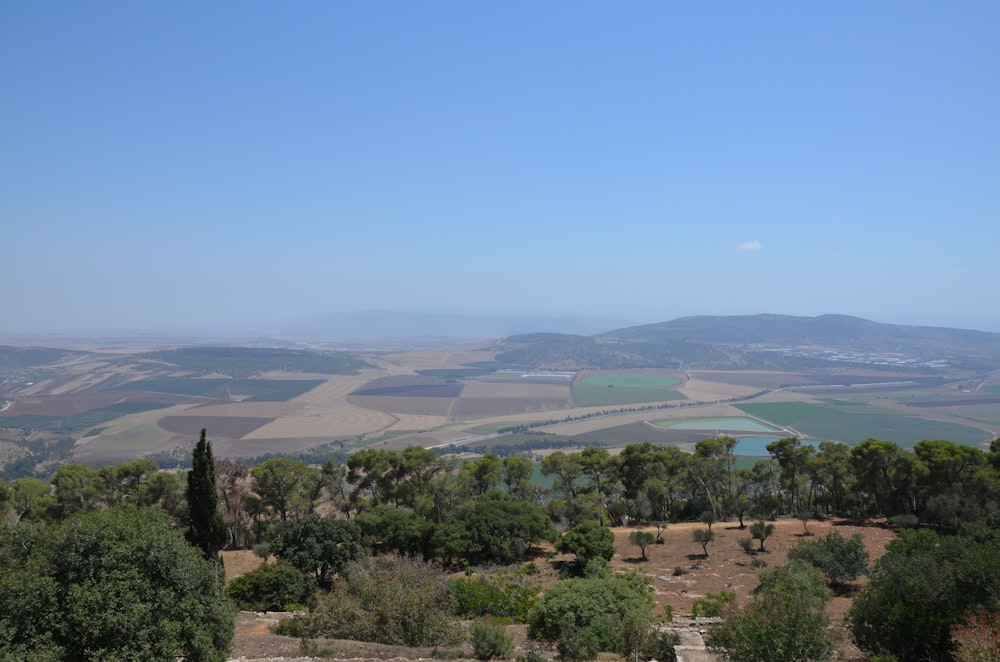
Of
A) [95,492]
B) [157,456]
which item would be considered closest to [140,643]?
[95,492]

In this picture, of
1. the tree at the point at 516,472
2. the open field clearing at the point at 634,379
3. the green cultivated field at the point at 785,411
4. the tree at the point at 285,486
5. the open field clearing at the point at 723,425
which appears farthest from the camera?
the open field clearing at the point at 634,379

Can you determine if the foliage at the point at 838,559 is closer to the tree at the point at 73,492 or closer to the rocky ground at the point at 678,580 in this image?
the rocky ground at the point at 678,580

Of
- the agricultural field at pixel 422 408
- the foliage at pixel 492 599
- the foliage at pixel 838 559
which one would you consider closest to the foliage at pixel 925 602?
the foliage at pixel 838 559

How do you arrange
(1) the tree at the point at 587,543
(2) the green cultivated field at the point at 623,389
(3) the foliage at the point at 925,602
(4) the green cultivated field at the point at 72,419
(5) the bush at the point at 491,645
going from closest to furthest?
(3) the foliage at the point at 925,602 → (5) the bush at the point at 491,645 → (1) the tree at the point at 587,543 → (4) the green cultivated field at the point at 72,419 → (2) the green cultivated field at the point at 623,389

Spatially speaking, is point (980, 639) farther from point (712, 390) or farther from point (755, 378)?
point (755, 378)

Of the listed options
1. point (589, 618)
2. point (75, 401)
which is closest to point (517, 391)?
point (75, 401)

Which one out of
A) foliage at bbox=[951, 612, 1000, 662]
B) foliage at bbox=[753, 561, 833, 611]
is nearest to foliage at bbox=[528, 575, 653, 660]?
foliage at bbox=[753, 561, 833, 611]
